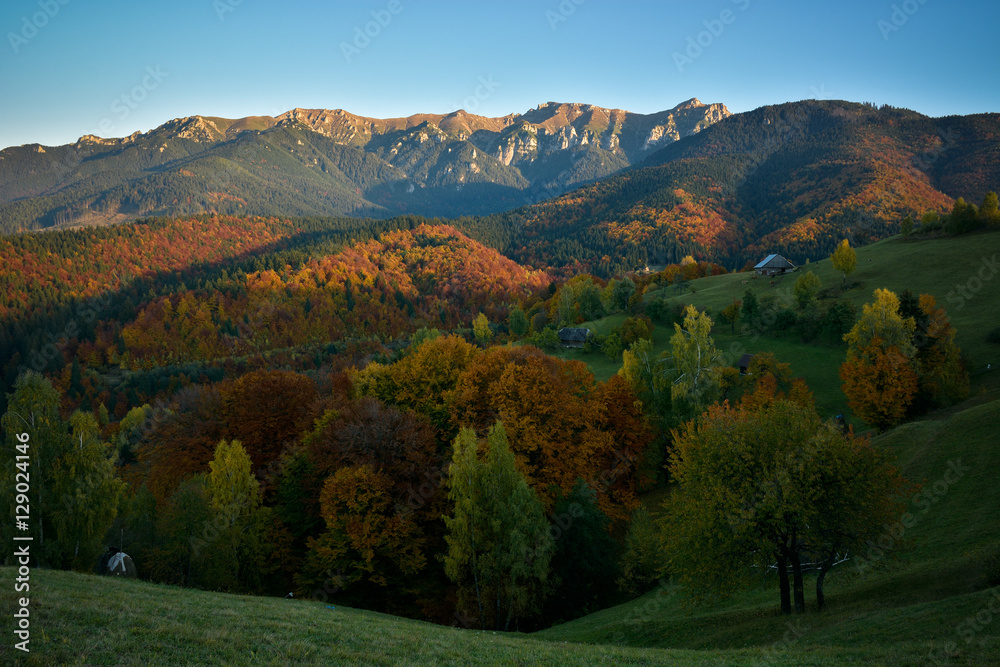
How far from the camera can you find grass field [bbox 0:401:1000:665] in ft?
36.4

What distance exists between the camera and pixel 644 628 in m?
21.6

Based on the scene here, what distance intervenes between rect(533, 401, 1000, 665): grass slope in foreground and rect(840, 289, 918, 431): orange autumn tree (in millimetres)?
12377

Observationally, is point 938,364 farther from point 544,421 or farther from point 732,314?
point 544,421

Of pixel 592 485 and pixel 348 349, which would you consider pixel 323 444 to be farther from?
pixel 348 349

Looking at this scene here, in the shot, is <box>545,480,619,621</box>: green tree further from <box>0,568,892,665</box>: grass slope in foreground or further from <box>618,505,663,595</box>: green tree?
<box>0,568,892,665</box>: grass slope in foreground

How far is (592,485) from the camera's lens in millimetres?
36281

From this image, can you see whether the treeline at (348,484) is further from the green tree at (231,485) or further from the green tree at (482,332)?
the green tree at (482,332)

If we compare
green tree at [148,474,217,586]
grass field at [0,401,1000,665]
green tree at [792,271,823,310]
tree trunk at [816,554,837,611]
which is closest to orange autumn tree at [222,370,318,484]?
green tree at [148,474,217,586]

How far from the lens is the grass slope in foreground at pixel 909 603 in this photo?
44.0 ft

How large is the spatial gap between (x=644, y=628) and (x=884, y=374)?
1393 inches

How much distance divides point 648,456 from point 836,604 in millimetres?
26280

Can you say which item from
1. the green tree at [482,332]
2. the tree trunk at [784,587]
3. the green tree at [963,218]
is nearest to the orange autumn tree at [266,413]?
the tree trunk at [784,587]

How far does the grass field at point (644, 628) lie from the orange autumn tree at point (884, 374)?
65.5 ft

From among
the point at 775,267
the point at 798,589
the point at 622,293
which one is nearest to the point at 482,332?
the point at 622,293
